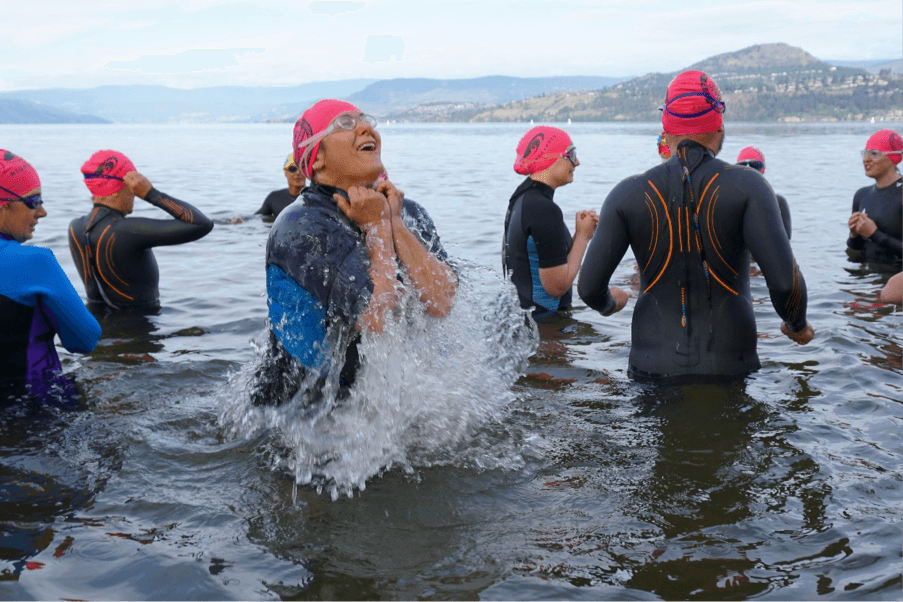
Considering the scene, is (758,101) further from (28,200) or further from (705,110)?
(28,200)

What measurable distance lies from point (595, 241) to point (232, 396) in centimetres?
305

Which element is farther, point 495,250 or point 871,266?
point 495,250

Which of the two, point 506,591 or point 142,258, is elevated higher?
point 142,258

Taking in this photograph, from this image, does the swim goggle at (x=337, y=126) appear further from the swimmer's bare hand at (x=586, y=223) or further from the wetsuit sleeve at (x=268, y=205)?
the wetsuit sleeve at (x=268, y=205)

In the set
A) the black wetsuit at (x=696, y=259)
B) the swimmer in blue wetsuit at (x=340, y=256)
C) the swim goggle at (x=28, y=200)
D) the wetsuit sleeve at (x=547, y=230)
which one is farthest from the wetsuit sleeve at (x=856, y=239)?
the swim goggle at (x=28, y=200)

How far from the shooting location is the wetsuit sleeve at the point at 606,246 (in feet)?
13.4

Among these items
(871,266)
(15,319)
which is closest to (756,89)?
(871,266)

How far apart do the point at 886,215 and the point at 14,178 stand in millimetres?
10131

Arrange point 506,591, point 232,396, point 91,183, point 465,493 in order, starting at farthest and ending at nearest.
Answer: point 91,183, point 232,396, point 465,493, point 506,591

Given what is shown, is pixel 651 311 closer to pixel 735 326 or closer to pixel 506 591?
pixel 735 326

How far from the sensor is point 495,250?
12812 millimetres

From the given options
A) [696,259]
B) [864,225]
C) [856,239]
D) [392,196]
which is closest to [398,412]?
[392,196]

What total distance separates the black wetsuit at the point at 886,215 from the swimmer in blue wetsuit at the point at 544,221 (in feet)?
19.7

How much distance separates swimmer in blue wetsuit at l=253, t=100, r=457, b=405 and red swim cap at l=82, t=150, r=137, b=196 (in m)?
3.48
